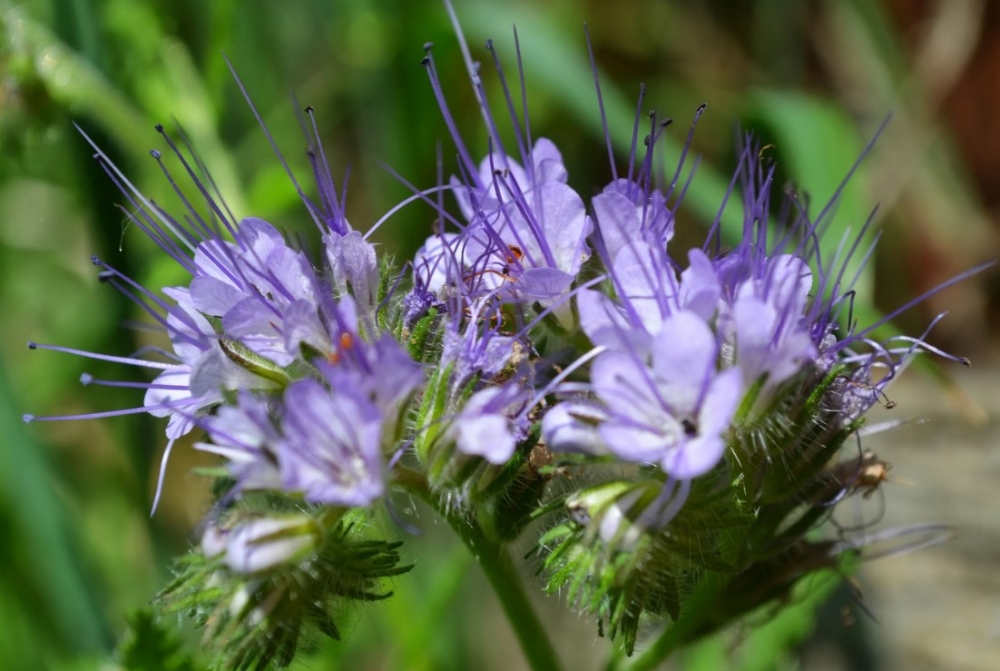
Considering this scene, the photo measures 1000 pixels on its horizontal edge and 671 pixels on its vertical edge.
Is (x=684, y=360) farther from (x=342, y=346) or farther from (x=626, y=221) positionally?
(x=342, y=346)

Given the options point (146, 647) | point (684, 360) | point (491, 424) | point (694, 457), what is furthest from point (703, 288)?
point (146, 647)

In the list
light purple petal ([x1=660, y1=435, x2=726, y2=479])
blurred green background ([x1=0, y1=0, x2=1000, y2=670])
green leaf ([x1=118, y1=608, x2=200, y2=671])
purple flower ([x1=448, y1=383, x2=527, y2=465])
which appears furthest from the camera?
blurred green background ([x1=0, y1=0, x2=1000, y2=670])

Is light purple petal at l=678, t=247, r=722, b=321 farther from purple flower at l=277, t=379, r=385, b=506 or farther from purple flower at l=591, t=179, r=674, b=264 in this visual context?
purple flower at l=277, t=379, r=385, b=506

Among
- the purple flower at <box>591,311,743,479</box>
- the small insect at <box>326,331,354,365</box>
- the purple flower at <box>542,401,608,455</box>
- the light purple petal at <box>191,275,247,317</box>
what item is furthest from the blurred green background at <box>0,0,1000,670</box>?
the purple flower at <box>591,311,743,479</box>

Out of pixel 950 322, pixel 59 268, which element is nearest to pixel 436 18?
pixel 59 268

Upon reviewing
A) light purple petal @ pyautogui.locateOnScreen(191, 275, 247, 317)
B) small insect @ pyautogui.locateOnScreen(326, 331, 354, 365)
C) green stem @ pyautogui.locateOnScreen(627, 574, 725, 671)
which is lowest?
→ green stem @ pyautogui.locateOnScreen(627, 574, 725, 671)

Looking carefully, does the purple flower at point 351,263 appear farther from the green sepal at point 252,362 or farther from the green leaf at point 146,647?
the green leaf at point 146,647

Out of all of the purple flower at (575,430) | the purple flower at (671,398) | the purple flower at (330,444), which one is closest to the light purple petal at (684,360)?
the purple flower at (671,398)
